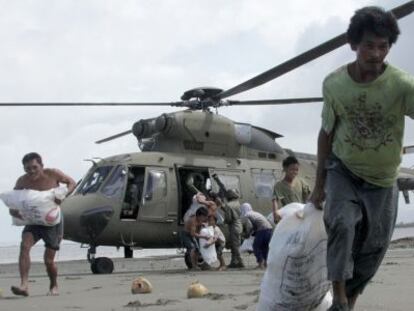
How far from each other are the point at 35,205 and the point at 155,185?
23.7 feet

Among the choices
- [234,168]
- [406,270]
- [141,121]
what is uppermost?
[141,121]

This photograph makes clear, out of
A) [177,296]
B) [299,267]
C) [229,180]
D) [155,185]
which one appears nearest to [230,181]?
[229,180]

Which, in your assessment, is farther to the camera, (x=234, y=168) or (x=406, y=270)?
(x=234, y=168)

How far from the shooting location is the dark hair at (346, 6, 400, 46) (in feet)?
14.0

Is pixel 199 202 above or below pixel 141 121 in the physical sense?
below

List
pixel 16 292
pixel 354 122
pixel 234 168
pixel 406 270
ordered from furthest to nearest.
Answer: pixel 234 168, pixel 406 270, pixel 16 292, pixel 354 122

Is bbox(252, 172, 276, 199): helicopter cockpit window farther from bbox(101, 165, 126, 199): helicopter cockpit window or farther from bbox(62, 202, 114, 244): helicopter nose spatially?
bbox(62, 202, 114, 244): helicopter nose

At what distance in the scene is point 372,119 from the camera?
4297mm

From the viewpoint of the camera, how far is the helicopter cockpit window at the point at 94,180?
1511 cm

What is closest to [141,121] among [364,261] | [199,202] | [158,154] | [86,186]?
[158,154]

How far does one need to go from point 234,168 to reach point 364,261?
1208 centimetres

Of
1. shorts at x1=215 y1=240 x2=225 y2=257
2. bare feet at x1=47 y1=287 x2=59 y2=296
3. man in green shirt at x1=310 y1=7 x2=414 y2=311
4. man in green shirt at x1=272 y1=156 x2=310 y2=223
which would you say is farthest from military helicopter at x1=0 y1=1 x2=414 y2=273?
man in green shirt at x1=310 y1=7 x2=414 y2=311

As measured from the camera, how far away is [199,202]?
45.3 ft

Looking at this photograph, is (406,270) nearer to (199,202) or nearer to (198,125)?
(199,202)
